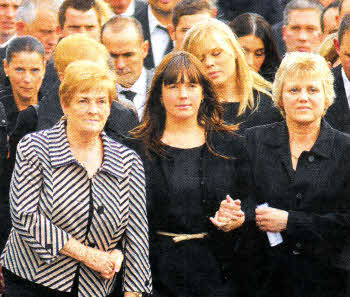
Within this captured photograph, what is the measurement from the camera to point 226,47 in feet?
18.8

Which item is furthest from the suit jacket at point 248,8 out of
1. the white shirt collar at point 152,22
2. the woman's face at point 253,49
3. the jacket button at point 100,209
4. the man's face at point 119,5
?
the jacket button at point 100,209

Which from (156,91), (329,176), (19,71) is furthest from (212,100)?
(19,71)

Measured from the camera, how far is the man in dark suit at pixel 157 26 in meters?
7.59

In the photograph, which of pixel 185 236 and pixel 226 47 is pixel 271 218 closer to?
pixel 185 236

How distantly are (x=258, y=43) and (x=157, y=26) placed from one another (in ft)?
4.45

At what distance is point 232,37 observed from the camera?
5824mm

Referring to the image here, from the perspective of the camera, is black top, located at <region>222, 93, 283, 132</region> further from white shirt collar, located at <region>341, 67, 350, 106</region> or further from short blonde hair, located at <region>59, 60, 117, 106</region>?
short blonde hair, located at <region>59, 60, 117, 106</region>

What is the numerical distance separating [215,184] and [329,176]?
673 millimetres

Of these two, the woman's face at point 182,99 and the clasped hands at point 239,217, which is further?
the woman's face at point 182,99

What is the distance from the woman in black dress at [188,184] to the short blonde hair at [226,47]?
71cm

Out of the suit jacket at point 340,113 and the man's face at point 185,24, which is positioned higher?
the man's face at point 185,24

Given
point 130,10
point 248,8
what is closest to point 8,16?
point 130,10

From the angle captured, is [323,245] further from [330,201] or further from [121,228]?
[121,228]

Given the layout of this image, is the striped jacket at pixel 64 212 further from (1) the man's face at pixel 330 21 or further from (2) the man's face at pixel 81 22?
(1) the man's face at pixel 330 21
